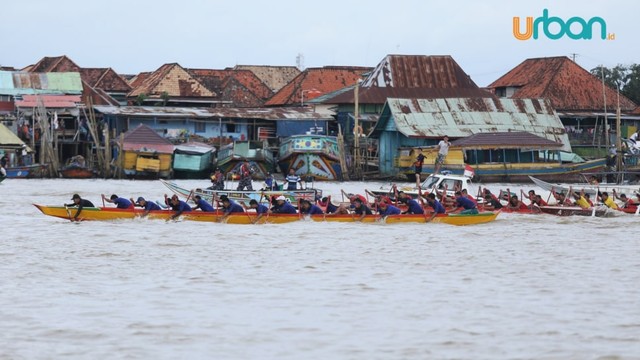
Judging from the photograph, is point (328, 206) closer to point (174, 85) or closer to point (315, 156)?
point (315, 156)

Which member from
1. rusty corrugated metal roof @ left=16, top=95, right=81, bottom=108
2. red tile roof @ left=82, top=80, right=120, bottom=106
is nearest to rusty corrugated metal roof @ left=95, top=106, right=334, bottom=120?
rusty corrugated metal roof @ left=16, top=95, right=81, bottom=108

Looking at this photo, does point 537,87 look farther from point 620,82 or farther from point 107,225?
point 107,225

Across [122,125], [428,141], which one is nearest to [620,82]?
[428,141]

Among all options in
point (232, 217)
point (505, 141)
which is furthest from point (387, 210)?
point (505, 141)

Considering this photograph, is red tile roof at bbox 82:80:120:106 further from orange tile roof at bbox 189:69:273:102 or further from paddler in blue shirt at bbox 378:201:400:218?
paddler in blue shirt at bbox 378:201:400:218

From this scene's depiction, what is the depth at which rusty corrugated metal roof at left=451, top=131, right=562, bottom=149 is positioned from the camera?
165 feet

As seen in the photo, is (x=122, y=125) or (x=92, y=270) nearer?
(x=92, y=270)

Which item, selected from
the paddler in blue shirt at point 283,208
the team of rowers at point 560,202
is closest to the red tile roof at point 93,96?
the team of rowers at point 560,202

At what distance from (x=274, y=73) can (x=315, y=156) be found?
33.6 meters

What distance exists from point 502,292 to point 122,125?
4177 centimetres

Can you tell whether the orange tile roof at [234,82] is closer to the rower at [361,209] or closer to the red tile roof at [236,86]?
the red tile roof at [236,86]

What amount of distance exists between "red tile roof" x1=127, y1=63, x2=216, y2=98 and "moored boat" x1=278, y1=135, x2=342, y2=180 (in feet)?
52.6

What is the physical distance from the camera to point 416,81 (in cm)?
6222

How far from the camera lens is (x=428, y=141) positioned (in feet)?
173
